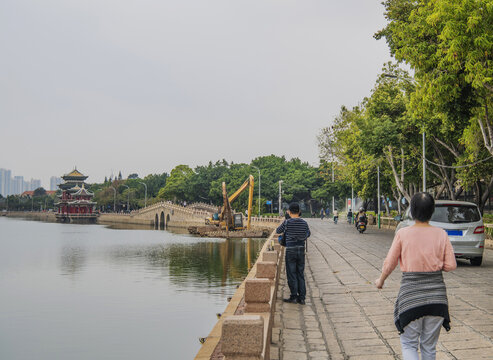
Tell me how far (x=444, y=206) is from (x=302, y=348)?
845 cm

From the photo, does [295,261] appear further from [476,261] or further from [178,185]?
[178,185]

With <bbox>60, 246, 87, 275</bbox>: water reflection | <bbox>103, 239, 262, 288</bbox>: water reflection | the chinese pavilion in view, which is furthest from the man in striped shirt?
the chinese pavilion

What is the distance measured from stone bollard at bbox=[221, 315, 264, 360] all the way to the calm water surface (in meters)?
8.99

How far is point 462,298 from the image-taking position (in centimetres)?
895

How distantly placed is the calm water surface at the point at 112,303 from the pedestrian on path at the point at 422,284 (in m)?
9.73

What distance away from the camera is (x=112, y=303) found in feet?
61.6

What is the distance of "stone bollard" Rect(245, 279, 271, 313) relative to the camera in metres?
6.79

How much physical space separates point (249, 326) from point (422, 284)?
1396 millimetres

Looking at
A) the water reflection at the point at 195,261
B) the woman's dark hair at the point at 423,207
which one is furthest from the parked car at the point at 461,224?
the water reflection at the point at 195,261

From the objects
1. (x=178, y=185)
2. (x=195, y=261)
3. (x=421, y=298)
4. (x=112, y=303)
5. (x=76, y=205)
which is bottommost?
(x=112, y=303)

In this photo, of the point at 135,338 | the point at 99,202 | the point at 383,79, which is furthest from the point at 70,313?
the point at 99,202

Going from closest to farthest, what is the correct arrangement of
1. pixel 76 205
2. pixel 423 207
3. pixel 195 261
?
pixel 423 207 → pixel 195 261 → pixel 76 205

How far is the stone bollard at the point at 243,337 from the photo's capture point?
4.22 meters

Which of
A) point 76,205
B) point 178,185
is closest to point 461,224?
point 178,185
